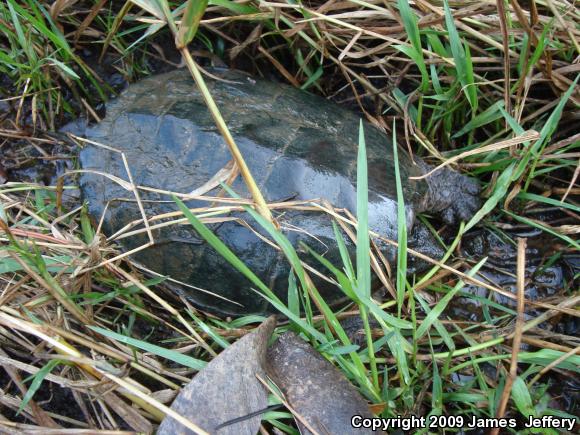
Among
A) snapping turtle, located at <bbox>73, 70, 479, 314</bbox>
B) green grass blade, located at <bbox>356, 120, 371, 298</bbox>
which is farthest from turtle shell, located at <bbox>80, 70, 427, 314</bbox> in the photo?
green grass blade, located at <bbox>356, 120, 371, 298</bbox>

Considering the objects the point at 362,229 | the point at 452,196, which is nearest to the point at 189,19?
the point at 362,229

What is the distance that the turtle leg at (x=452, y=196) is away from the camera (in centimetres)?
187

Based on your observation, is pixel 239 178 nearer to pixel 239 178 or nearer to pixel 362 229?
pixel 239 178

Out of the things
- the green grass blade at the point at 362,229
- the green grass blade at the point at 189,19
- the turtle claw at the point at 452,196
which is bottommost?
the turtle claw at the point at 452,196

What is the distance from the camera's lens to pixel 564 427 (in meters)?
1.53

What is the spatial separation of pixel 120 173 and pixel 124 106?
11.5 inches

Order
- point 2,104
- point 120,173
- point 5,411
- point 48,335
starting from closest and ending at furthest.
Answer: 1. point 48,335
2. point 5,411
3. point 120,173
4. point 2,104

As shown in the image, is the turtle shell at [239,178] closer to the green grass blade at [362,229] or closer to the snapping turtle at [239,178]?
the snapping turtle at [239,178]

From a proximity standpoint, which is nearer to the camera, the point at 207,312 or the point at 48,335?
the point at 48,335

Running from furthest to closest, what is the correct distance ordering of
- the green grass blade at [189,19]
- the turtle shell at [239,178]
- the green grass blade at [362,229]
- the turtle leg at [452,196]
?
the turtle leg at [452,196], the turtle shell at [239,178], the green grass blade at [362,229], the green grass blade at [189,19]

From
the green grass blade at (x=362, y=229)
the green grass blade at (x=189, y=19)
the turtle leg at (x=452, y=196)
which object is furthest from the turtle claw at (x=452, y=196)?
the green grass blade at (x=189, y=19)

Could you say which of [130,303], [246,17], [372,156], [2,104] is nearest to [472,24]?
[372,156]

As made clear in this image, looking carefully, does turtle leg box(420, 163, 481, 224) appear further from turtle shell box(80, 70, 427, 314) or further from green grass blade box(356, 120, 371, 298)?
green grass blade box(356, 120, 371, 298)

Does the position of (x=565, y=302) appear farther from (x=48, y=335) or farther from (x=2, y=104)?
(x=2, y=104)
